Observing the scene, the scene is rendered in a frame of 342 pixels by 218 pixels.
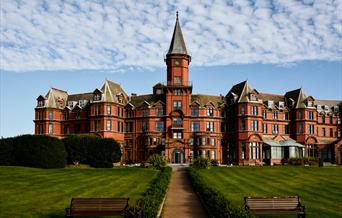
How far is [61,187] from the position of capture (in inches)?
1182

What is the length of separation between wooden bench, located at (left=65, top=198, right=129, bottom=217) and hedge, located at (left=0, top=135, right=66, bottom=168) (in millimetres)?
33870

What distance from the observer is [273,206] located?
1864cm

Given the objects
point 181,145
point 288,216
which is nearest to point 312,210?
point 288,216

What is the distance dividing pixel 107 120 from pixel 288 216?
5657cm

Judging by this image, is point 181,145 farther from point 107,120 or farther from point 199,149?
point 107,120

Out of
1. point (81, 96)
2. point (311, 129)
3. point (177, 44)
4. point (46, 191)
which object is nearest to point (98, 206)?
point (46, 191)

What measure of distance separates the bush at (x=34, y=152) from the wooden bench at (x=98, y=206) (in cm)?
3382

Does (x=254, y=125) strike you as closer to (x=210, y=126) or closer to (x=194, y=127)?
(x=210, y=126)

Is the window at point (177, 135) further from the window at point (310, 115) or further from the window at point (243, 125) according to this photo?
the window at point (310, 115)

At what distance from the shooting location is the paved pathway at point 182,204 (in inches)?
806

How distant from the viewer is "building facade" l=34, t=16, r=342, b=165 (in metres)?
72.5

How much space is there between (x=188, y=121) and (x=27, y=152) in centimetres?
3367

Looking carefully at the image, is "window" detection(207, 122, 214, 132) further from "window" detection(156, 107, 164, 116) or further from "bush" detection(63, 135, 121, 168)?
"bush" detection(63, 135, 121, 168)

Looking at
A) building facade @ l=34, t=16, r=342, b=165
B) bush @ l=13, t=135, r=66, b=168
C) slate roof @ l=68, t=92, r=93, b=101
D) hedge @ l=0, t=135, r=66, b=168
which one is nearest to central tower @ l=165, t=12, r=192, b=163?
building facade @ l=34, t=16, r=342, b=165
